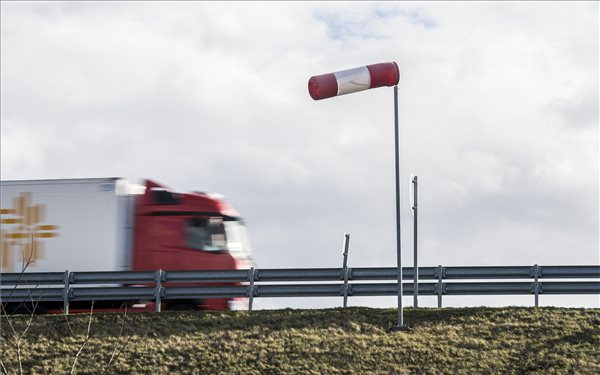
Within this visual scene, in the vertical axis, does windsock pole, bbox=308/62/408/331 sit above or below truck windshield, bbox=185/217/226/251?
above

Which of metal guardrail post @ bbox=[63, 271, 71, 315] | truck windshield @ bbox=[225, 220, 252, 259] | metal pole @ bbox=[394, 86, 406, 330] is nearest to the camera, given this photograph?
metal pole @ bbox=[394, 86, 406, 330]

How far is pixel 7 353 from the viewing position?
2181 centimetres

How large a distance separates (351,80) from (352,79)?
0.09 ft

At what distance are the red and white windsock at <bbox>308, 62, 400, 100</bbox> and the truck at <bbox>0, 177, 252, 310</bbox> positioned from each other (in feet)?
19.3

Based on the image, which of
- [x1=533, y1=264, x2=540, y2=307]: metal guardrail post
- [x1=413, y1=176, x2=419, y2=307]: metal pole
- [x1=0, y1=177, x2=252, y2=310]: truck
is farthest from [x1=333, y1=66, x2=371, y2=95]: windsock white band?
[x1=0, y1=177, x2=252, y2=310]: truck

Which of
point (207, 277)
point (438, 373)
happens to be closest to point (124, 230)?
point (207, 277)

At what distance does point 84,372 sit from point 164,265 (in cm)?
606

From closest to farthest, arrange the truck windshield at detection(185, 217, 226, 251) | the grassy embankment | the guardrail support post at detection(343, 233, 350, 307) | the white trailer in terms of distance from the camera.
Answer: the grassy embankment, the guardrail support post at detection(343, 233, 350, 307), the white trailer, the truck windshield at detection(185, 217, 226, 251)

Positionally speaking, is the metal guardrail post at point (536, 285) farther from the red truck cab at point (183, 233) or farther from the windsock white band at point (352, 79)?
the red truck cab at point (183, 233)

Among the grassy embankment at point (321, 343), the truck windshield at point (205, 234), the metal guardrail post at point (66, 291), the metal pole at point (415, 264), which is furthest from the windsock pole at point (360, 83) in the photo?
the metal guardrail post at point (66, 291)

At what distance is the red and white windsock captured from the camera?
22516mm

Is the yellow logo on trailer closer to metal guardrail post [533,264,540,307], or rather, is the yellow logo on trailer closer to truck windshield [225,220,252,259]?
truck windshield [225,220,252,259]

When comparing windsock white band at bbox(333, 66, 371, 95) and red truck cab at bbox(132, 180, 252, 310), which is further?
red truck cab at bbox(132, 180, 252, 310)

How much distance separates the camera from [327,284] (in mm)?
23984
